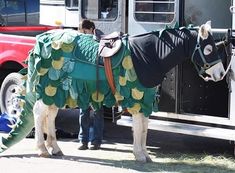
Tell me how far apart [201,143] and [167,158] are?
1.21 metres

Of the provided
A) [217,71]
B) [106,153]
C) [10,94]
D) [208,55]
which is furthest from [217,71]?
[10,94]

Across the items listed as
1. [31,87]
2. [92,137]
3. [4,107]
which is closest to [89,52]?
[31,87]

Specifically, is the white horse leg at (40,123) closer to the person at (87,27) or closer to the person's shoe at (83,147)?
the person's shoe at (83,147)

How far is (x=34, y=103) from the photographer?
25.5 ft

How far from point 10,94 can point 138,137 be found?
10.1ft

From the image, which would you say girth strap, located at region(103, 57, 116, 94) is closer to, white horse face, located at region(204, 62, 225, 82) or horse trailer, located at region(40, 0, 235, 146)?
horse trailer, located at region(40, 0, 235, 146)

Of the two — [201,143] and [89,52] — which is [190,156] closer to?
[201,143]

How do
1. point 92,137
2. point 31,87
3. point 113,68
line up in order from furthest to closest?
point 92,137 → point 31,87 → point 113,68

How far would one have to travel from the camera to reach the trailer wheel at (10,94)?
30.6 feet

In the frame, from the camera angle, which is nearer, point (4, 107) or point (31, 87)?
point (31, 87)

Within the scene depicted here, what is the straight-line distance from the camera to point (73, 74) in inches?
290

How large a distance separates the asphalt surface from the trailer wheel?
609mm

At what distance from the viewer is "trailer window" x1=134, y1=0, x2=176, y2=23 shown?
25.2ft

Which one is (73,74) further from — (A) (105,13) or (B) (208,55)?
(B) (208,55)
